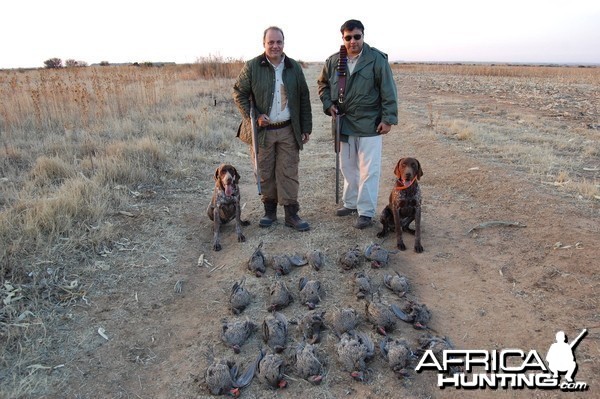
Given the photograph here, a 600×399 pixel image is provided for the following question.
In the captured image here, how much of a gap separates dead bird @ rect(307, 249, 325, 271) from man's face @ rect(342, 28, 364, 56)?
259cm

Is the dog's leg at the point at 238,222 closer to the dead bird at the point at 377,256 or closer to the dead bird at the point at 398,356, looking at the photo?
the dead bird at the point at 377,256

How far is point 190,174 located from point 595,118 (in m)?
13.7

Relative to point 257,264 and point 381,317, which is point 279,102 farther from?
point 381,317

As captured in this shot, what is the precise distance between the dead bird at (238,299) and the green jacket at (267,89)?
2.14 metres

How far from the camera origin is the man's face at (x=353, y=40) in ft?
16.6

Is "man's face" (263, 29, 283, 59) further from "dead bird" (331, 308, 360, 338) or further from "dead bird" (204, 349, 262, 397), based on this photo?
"dead bird" (204, 349, 262, 397)

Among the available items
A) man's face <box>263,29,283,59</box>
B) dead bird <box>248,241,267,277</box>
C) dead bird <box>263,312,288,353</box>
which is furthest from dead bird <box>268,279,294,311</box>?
man's face <box>263,29,283,59</box>

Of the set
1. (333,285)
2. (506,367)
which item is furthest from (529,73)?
(506,367)

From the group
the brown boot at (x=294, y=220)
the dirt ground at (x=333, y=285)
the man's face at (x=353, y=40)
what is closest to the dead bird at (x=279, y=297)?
the dirt ground at (x=333, y=285)

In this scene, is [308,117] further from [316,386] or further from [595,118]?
[595,118]

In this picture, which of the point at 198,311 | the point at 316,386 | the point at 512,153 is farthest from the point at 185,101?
the point at 316,386

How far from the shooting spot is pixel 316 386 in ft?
10.3

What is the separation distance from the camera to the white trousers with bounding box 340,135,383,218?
5.49 metres

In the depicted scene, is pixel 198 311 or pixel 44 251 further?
pixel 44 251
